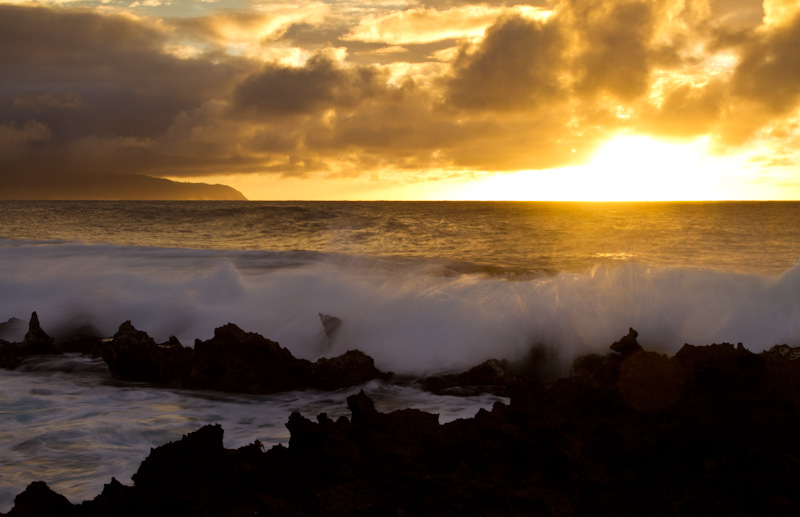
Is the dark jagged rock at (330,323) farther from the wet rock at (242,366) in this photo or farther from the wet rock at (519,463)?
the wet rock at (519,463)

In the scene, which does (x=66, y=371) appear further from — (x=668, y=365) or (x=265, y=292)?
(x=668, y=365)

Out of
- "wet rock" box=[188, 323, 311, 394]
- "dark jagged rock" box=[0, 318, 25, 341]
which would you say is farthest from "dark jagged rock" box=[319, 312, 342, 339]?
"dark jagged rock" box=[0, 318, 25, 341]

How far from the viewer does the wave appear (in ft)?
27.6

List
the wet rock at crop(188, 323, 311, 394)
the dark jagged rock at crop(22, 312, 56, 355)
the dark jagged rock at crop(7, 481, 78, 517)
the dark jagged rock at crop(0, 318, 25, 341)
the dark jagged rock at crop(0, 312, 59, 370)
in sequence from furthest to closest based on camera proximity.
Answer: the dark jagged rock at crop(0, 318, 25, 341) → the dark jagged rock at crop(22, 312, 56, 355) → the dark jagged rock at crop(0, 312, 59, 370) → the wet rock at crop(188, 323, 311, 394) → the dark jagged rock at crop(7, 481, 78, 517)

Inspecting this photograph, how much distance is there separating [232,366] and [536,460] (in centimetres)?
389

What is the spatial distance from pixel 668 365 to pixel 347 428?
7.33 feet

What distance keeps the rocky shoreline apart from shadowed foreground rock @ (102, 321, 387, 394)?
2.70 meters

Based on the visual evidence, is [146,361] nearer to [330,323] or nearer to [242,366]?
[242,366]

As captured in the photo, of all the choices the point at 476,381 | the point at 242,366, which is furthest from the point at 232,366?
the point at 476,381

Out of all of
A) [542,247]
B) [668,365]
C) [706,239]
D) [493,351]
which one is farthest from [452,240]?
[668,365]

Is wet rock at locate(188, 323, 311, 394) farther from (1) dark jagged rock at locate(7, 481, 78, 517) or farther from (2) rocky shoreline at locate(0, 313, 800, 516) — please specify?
(1) dark jagged rock at locate(7, 481, 78, 517)

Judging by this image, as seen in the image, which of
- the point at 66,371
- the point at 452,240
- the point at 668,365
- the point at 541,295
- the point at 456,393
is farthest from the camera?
the point at 452,240

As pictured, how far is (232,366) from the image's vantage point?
6.46 metres

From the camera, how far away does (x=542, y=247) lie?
2688 cm
